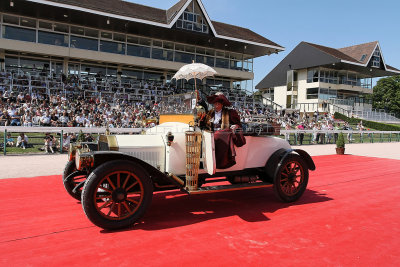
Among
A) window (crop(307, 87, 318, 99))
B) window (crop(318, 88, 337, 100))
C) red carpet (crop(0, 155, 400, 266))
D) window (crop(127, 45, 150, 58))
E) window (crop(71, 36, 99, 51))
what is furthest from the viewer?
window (crop(307, 87, 318, 99))

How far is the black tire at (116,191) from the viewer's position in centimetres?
375

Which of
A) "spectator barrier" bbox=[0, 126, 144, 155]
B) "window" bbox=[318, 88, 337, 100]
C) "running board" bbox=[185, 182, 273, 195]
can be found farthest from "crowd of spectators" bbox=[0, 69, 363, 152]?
"window" bbox=[318, 88, 337, 100]

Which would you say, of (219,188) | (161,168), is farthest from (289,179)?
(161,168)

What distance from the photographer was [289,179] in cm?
545

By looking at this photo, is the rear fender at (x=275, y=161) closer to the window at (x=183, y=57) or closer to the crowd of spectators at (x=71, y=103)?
the crowd of spectators at (x=71, y=103)

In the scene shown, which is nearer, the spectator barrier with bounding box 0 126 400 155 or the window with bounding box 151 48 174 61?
the spectator barrier with bounding box 0 126 400 155

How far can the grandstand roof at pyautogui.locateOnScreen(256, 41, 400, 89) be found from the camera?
138ft

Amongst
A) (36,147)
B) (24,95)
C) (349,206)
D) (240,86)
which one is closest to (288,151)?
(349,206)

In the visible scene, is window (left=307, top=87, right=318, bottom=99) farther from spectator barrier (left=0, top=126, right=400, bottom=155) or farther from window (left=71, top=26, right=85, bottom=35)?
window (left=71, top=26, right=85, bottom=35)

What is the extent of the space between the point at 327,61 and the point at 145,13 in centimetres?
2639

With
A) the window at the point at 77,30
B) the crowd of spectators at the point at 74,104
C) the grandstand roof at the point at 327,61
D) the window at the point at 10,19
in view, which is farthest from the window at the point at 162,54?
the grandstand roof at the point at 327,61

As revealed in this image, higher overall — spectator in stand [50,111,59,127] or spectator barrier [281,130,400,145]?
spectator in stand [50,111,59,127]

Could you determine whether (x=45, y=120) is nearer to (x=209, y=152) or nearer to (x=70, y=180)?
(x=70, y=180)

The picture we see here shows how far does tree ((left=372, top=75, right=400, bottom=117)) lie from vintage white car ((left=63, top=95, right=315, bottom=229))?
62875mm
